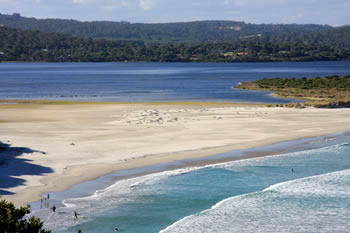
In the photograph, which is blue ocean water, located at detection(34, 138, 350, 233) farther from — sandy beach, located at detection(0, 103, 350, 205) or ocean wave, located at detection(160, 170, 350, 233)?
sandy beach, located at detection(0, 103, 350, 205)

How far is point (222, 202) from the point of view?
68.9 feet

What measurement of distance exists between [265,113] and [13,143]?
22.7 meters

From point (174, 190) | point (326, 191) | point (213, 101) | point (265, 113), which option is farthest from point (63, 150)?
point (213, 101)

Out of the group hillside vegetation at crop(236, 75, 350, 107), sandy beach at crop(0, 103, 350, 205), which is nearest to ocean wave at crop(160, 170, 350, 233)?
sandy beach at crop(0, 103, 350, 205)

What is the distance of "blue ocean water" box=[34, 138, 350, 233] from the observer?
727 inches

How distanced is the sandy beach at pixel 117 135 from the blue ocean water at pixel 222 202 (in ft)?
7.89

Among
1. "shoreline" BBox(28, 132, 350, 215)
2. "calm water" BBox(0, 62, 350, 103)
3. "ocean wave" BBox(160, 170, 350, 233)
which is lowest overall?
"calm water" BBox(0, 62, 350, 103)

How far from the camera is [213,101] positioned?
61.6 metres

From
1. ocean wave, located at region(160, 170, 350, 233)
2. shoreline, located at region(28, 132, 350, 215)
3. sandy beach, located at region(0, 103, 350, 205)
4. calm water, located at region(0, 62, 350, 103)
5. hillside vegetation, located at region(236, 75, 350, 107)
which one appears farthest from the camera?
calm water, located at region(0, 62, 350, 103)

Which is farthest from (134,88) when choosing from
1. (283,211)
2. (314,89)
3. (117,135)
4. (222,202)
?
(283,211)

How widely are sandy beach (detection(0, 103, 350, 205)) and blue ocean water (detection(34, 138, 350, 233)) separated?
7.89ft

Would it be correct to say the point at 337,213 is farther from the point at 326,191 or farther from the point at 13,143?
the point at 13,143

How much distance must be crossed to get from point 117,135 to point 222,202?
14597 millimetres

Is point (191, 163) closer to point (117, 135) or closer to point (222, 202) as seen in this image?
point (222, 202)
